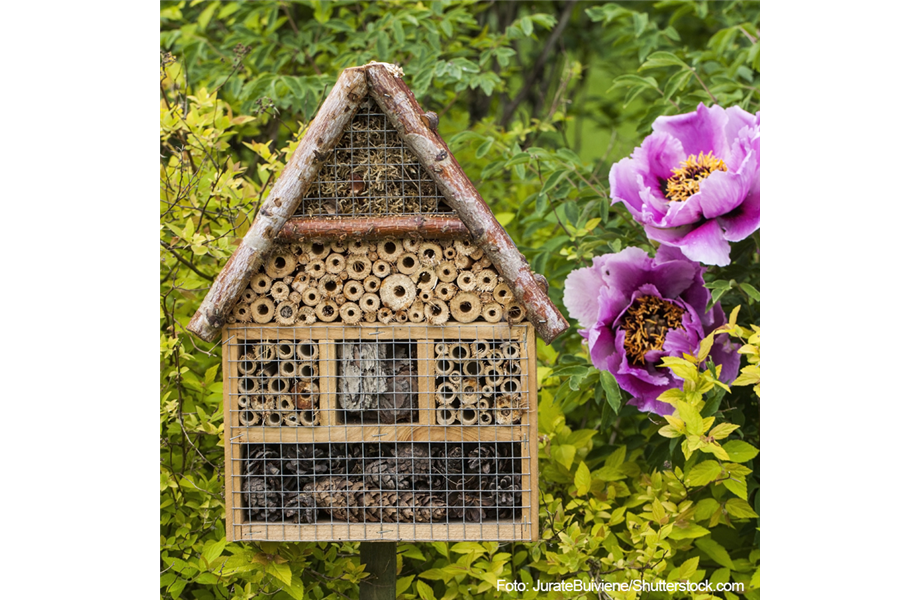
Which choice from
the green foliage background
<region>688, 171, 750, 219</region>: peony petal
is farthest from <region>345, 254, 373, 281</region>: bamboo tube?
<region>688, 171, 750, 219</region>: peony petal

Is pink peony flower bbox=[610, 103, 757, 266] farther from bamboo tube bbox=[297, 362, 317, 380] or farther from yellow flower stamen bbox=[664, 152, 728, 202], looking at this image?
bamboo tube bbox=[297, 362, 317, 380]

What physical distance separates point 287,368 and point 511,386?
0.39 m

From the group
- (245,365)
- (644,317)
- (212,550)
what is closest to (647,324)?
(644,317)

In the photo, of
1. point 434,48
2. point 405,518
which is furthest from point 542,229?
point 405,518

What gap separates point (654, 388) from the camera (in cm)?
158

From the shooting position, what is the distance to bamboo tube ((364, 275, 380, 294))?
131cm

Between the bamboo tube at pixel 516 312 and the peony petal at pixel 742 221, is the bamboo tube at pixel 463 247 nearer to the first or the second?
the bamboo tube at pixel 516 312

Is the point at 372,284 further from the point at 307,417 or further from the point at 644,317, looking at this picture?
the point at 644,317

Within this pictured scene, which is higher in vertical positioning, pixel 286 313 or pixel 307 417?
pixel 286 313

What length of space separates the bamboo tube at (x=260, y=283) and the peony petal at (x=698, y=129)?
897 millimetres

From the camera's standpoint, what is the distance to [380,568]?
1480mm

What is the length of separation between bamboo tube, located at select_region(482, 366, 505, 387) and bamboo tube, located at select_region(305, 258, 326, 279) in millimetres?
327

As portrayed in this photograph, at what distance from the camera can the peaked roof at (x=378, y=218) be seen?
1.26m

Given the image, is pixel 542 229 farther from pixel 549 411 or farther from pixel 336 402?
pixel 336 402
